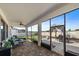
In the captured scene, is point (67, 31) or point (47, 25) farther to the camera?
point (47, 25)

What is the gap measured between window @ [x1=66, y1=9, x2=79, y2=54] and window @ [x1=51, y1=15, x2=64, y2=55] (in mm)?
555

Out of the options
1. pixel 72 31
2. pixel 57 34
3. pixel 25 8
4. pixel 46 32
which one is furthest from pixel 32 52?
pixel 72 31

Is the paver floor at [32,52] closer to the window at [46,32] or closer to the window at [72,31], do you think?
the window at [46,32]

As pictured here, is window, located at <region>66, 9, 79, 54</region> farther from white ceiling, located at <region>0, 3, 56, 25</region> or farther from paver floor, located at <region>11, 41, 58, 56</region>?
paver floor, located at <region>11, 41, 58, 56</region>

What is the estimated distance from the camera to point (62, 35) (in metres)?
6.02

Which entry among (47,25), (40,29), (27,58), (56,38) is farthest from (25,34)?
(27,58)

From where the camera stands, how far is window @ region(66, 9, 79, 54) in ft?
16.4

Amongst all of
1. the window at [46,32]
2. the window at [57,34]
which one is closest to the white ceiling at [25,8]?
the window at [57,34]

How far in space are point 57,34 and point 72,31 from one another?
1482mm

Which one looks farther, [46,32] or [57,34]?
[46,32]

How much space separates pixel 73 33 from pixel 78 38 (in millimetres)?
446

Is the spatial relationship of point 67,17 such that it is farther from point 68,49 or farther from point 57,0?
point 57,0

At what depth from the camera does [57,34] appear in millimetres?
6738

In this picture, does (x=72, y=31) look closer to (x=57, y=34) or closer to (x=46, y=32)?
(x=57, y=34)
